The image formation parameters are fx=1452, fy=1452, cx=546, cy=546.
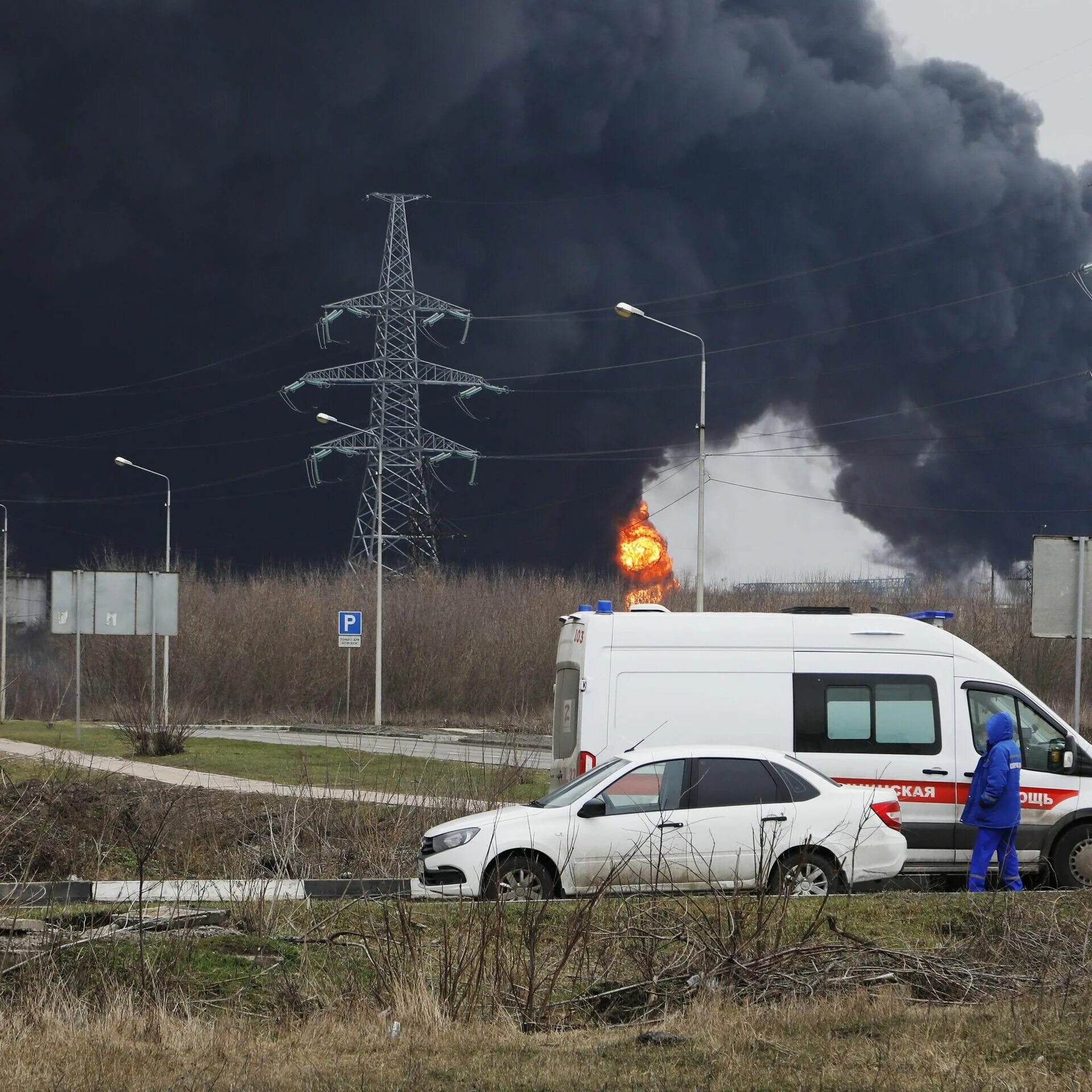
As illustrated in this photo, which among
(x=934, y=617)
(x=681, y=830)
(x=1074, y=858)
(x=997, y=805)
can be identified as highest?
(x=934, y=617)

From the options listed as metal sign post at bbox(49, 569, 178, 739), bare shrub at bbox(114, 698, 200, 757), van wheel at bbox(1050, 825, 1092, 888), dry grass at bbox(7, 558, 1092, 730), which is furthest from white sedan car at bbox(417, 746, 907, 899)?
dry grass at bbox(7, 558, 1092, 730)

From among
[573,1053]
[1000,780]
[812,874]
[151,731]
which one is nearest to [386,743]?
[151,731]

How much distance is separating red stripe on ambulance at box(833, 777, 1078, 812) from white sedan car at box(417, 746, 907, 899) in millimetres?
1546

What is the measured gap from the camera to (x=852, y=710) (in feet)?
50.2

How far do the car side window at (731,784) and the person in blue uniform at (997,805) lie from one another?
200 centimetres

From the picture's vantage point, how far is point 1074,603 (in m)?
16.2

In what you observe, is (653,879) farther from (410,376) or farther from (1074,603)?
(410,376)

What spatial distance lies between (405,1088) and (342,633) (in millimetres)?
35026

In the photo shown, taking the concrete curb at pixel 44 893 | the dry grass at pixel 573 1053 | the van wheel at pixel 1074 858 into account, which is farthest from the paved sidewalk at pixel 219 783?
the dry grass at pixel 573 1053

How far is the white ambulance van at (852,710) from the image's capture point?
1499 cm

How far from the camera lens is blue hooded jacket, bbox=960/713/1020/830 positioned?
13.5m

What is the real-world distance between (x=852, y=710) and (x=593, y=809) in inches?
148

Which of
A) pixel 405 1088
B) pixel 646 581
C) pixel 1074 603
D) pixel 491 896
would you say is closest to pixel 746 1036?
pixel 405 1088

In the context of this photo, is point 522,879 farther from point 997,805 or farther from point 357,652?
point 357,652
